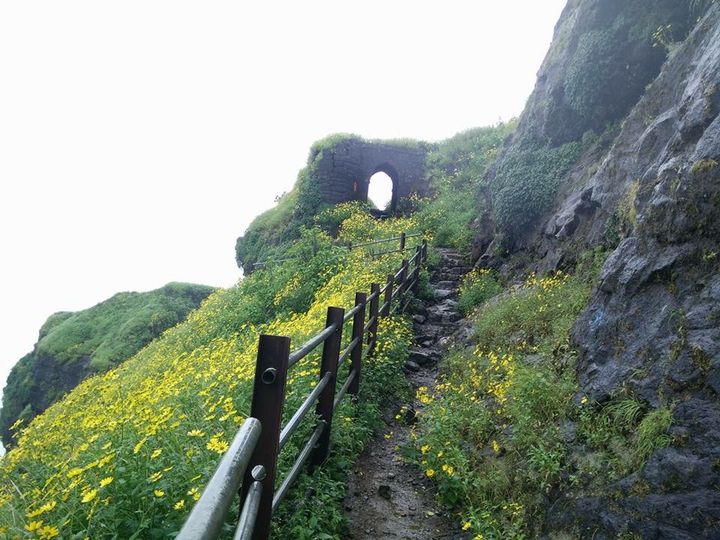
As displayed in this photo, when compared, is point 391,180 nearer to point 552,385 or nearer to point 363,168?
point 363,168

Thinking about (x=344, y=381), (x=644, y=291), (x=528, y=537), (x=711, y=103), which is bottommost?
(x=528, y=537)

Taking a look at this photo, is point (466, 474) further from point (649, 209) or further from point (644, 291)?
point (649, 209)

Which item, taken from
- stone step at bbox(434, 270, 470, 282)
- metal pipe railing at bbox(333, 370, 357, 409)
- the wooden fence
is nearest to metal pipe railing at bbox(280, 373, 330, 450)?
the wooden fence

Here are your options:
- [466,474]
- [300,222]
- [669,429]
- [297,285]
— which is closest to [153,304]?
[300,222]

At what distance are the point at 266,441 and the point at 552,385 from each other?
3.42 meters

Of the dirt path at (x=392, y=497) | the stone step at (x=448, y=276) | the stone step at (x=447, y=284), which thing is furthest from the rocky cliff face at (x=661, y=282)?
the stone step at (x=448, y=276)

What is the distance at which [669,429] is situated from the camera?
3416mm

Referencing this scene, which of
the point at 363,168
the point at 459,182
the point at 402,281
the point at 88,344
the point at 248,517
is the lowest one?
the point at 88,344

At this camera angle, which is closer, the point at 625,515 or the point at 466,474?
the point at 625,515

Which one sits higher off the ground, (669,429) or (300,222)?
(300,222)

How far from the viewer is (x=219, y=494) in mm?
1199

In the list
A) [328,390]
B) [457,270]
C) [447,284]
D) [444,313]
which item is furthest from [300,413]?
[457,270]

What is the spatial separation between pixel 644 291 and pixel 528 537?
257 centimetres

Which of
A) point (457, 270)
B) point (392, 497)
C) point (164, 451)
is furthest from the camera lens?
point (457, 270)
